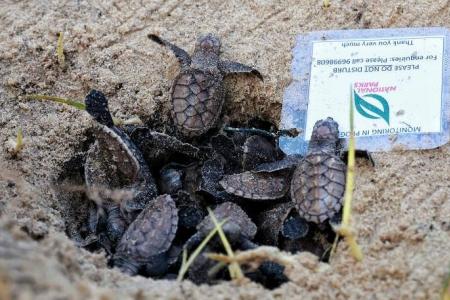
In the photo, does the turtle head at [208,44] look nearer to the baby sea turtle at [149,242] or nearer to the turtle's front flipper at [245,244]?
the baby sea turtle at [149,242]

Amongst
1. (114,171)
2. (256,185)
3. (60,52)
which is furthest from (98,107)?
(256,185)

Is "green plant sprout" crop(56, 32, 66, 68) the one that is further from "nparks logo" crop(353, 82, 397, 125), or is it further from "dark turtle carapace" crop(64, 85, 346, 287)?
"nparks logo" crop(353, 82, 397, 125)

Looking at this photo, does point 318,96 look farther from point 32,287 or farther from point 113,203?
point 32,287

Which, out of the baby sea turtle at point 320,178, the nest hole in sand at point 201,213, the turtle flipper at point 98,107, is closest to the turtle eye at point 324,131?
the baby sea turtle at point 320,178

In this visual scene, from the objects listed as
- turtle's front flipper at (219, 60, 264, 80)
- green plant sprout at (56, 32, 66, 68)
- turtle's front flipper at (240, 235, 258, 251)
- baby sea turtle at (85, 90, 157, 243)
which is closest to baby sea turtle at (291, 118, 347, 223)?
turtle's front flipper at (240, 235, 258, 251)

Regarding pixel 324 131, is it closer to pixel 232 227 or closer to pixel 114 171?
pixel 232 227

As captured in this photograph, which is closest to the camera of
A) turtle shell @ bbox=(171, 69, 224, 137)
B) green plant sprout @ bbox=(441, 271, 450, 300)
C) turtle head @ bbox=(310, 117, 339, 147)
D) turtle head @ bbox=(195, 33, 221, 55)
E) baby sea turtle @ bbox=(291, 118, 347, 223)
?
green plant sprout @ bbox=(441, 271, 450, 300)

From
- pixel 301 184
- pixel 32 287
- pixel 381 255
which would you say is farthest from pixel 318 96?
pixel 32 287
